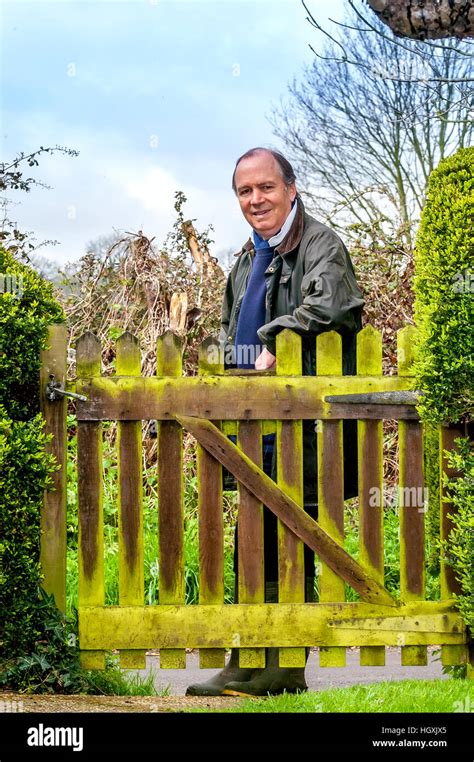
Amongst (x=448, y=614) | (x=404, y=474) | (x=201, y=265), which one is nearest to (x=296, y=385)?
(x=404, y=474)

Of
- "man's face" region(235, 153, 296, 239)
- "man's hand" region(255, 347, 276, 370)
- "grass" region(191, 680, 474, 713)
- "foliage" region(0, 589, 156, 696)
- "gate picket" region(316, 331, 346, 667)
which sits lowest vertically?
"grass" region(191, 680, 474, 713)

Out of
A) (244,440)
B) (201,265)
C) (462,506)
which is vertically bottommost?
(462,506)

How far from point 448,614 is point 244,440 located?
124 cm

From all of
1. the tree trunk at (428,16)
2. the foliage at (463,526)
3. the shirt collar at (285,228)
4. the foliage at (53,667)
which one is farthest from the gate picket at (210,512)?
the tree trunk at (428,16)

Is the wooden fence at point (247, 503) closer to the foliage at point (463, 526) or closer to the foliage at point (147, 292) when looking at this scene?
the foliage at point (463, 526)

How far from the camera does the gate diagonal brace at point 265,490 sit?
411 cm

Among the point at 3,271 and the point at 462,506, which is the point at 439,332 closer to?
the point at 462,506

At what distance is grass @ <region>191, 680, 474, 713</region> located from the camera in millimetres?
3773

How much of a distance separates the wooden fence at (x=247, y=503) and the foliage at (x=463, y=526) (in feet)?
0.30

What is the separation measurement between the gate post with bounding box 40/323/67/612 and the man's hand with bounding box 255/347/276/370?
911 mm

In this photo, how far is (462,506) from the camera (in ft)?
13.4

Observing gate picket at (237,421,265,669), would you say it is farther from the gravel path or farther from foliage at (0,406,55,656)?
foliage at (0,406,55,656)

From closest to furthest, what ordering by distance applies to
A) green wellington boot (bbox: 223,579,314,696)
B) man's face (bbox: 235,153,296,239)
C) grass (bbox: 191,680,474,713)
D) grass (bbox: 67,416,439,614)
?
grass (bbox: 191,680,474,713) → green wellington boot (bbox: 223,579,314,696) → man's face (bbox: 235,153,296,239) → grass (bbox: 67,416,439,614)

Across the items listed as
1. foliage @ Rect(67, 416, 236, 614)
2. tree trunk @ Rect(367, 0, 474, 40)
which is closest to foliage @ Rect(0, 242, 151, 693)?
foliage @ Rect(67, 416, 236, 614)
